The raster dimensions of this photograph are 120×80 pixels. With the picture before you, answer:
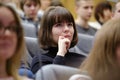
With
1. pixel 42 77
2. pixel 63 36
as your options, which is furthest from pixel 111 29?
pixel 63 36

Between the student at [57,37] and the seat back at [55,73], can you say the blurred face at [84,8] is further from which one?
the seat back at [55,73]

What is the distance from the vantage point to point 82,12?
11.5 feet

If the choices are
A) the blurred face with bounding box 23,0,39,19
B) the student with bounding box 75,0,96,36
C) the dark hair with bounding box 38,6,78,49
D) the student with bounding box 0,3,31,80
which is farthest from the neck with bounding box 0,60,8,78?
the blurred face with bounding box 23,0,39,19

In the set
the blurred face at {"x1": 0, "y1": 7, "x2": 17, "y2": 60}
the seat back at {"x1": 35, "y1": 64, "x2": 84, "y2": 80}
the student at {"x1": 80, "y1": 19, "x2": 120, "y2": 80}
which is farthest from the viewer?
the seat back at {"x1": 35, "y1": 64, "x2": 84, "y2": 80}

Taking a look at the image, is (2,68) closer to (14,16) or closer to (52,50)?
(14,16)

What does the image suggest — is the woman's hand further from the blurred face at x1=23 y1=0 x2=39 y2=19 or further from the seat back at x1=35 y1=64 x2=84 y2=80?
the blurred face at x1=23 y1=0 x2=39 y2=19

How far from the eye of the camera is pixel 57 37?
2111 mm

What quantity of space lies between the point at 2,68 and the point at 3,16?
17 cm

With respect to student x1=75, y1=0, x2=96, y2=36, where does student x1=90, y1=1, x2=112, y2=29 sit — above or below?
below

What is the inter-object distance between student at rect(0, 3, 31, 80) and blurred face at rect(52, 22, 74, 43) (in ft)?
2.93

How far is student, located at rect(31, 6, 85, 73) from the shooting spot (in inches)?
80.4

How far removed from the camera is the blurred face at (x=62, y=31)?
6.90 ft

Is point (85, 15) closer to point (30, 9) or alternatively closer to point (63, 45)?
point (30, 9)

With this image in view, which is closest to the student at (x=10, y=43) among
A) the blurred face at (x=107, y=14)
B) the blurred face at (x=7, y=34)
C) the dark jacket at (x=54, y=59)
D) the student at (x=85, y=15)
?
the blurred face at (x=7, y=34)
